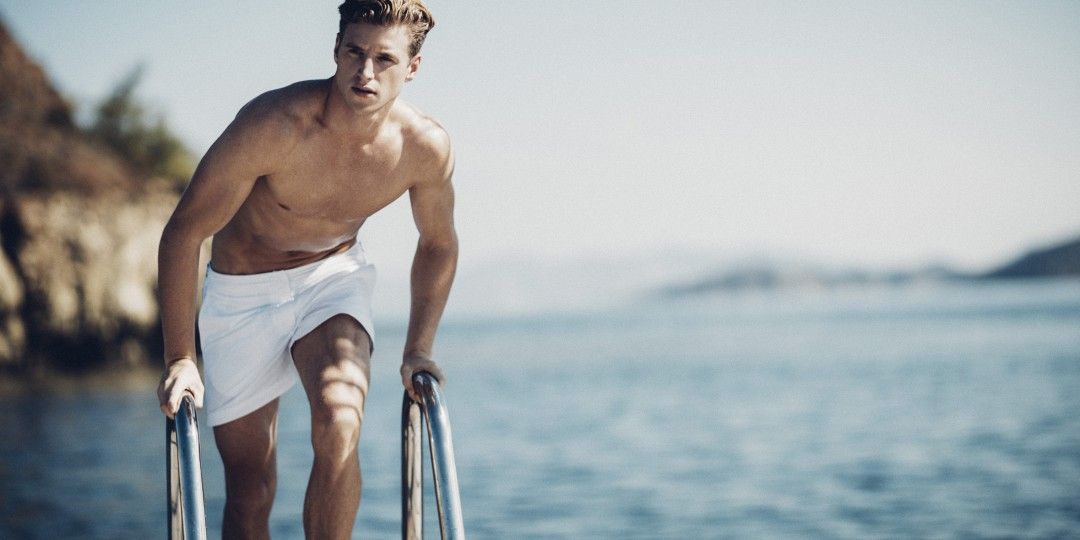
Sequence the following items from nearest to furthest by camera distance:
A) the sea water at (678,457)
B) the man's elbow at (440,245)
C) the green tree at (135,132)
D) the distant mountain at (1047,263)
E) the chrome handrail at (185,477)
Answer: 1. the chrome handrail at (185,477)
2. the man's elbow at (440,245)
3. the sea water at (678,457)
4. the green tree at (135,132)
5. the distant mountain at (1047,263)

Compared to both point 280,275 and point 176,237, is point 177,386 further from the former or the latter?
point 280,275

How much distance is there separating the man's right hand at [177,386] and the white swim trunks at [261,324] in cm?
56

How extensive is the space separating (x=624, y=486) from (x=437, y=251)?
28.7ft

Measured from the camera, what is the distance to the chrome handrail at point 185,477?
2.04 m

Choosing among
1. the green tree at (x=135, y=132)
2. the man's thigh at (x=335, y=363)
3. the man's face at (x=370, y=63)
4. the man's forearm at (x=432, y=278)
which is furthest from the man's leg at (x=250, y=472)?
the green tree at (x=135, y=132)

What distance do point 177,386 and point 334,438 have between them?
415mm

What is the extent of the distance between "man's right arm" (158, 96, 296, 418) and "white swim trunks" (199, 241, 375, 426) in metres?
0.43

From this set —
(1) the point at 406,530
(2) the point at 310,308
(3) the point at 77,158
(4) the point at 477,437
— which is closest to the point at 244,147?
(2) the point at 310,308

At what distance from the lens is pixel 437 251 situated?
3.07 m

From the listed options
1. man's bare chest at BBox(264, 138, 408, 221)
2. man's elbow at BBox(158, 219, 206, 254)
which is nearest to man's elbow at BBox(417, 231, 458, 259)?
man's bare chest at BBox(264, 138, 408, 221)

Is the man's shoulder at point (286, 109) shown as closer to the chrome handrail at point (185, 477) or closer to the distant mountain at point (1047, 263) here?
the chrome handrail at point (185, 477)

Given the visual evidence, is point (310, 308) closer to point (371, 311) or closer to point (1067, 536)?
point (371, 311)

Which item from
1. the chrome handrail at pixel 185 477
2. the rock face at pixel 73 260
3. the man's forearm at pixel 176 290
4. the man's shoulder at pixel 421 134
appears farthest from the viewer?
the rock face at pixel 73 260

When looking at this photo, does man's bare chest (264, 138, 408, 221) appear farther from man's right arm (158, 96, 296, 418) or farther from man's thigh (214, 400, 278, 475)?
man's thigh (214, 400, 278, 475)
